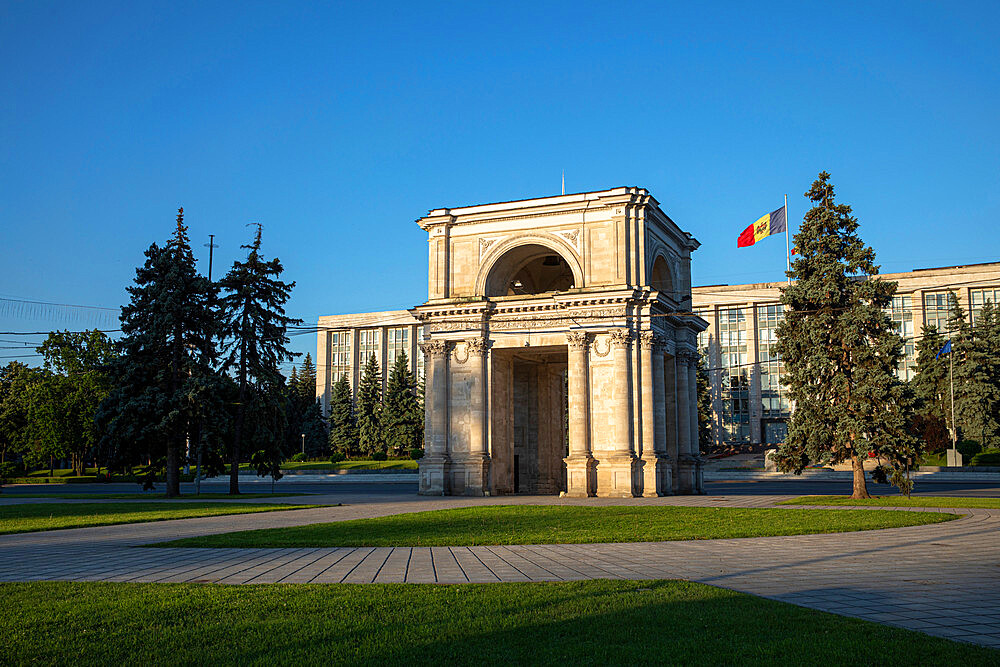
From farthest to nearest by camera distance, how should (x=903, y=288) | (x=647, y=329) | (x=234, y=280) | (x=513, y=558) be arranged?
(x=903, y=288) → (x=234, y=280) → (x=647, y=329) → (x=513, y=558)

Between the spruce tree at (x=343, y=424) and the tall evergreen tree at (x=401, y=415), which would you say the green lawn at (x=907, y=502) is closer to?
the tall evergreen tree at (x=401, y=415)

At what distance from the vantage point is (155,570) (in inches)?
503

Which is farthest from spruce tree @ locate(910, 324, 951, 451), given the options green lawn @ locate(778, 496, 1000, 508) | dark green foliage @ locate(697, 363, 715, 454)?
green lawn @ locate(778, 496, 1000, 508)

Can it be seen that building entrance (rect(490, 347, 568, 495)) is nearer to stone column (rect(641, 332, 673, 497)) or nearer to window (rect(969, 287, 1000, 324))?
stone column (rect(641, 332, 673, 497))

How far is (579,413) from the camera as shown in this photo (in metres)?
40.3

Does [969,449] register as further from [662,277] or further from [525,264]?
[525,264]

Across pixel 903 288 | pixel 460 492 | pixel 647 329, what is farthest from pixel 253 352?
pixel 903 288

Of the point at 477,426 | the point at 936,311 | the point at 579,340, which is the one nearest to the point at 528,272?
the point at 579,340

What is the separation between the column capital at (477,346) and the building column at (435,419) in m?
1.14

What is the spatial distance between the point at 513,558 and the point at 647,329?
87.5ft

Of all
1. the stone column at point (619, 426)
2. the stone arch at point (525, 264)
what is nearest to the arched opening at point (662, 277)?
the stone arch at point (525, 264)

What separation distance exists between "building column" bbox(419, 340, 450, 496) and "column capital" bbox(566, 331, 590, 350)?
6.51 meters

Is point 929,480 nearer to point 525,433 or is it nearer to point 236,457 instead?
point 525,433

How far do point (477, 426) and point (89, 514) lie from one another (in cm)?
1931
